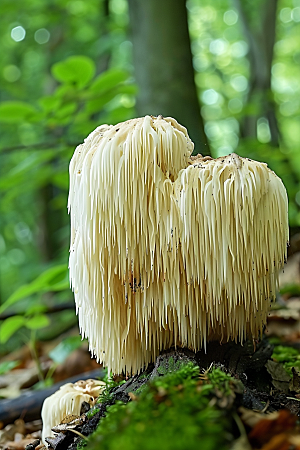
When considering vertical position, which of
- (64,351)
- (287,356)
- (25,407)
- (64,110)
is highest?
(64,110)

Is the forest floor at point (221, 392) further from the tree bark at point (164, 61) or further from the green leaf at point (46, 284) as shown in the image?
the tree bark at point (164, 61)

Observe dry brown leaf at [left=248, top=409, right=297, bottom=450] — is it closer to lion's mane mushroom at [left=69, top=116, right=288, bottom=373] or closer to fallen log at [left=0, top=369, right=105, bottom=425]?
lion's mane mushroom at [left=69, top=116, right=288, bottom=373]

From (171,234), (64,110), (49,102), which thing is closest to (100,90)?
(64,110)

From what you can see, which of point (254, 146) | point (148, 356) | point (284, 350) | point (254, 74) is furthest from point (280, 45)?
point (148, 356)

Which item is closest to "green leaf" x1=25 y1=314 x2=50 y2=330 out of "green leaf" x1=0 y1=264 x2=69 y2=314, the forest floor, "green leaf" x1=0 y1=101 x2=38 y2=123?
"green leaf" x1=0 y1=264 x2=69 y2=314

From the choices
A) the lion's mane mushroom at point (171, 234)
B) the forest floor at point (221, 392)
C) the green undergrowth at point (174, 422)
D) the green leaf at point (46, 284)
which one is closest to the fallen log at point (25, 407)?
the forest floor at point (221, 392)

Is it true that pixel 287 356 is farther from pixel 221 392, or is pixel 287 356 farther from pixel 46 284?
pixel 46 284
